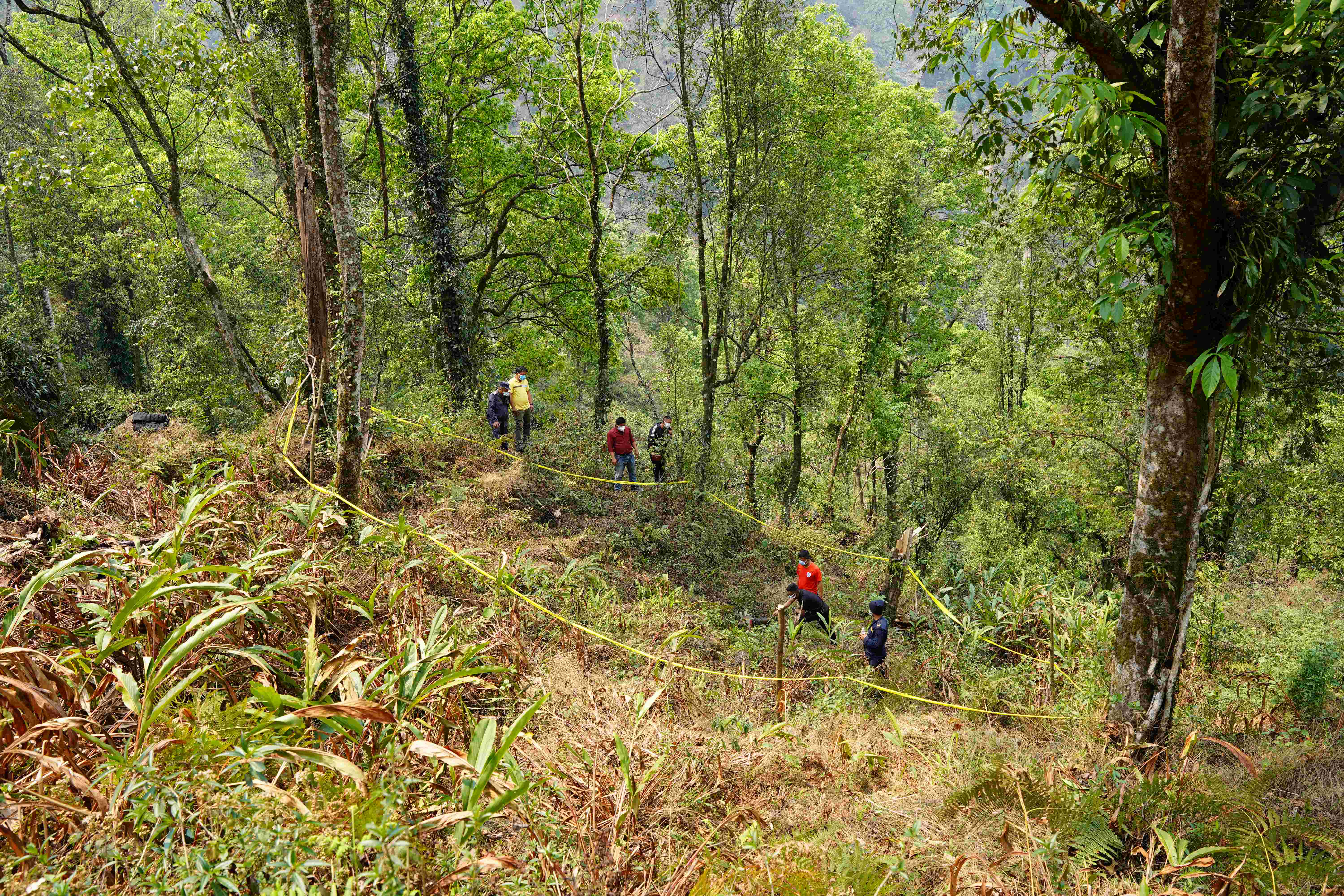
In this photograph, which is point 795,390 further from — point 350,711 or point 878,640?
point 350,711

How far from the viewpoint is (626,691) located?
4.86 meters

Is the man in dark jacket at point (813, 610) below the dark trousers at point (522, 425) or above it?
below

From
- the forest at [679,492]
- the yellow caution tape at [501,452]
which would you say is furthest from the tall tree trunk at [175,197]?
the yellow caution tape at [501,452]

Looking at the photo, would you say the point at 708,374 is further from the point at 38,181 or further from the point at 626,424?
the point at 38,181

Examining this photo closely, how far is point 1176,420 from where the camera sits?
3.98m

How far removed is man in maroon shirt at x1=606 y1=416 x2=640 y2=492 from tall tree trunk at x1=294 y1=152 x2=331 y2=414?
4.98 meters

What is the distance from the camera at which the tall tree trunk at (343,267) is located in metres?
6.03

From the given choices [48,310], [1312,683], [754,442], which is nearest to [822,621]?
[1312,683]

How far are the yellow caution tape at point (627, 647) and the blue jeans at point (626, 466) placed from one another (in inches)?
204

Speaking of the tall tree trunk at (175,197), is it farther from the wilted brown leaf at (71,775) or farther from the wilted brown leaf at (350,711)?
the wilted brown leaf at (350,711)

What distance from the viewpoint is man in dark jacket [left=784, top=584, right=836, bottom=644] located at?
836 centimetres

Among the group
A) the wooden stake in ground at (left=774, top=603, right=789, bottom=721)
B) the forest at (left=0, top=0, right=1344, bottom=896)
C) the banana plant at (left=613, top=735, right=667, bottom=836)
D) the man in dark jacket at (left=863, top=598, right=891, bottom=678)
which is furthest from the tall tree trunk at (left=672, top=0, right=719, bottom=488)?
the banana plant at (left=613, top=735, right=667, bottom=836)

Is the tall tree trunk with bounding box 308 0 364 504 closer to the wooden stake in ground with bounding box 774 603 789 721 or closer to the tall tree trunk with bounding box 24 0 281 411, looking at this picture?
the tall tree trunk with bounding box 24 0 281 411

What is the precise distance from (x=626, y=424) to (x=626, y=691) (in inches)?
300
